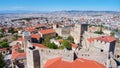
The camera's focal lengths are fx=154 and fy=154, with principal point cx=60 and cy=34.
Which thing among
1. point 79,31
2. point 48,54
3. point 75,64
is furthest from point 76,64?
point 79,31

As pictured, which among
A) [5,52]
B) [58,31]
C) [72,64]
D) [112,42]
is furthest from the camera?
[58,31]

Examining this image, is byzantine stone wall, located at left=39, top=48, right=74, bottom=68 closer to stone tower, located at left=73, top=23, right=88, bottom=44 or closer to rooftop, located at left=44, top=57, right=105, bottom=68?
rooftop, located at left=44, top=57, right=105, bottom=68

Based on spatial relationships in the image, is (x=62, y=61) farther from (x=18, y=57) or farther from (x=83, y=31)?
(x=83, y=31)

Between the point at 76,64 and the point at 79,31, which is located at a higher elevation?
the point at 79,31

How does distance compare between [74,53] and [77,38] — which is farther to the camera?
[77,38]

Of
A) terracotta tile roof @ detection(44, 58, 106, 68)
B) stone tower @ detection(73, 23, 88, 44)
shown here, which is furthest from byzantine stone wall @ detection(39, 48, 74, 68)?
stone tower @ detection(73, 23, 88, 44)

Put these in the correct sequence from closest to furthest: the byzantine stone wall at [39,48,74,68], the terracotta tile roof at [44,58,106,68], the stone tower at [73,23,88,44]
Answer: the terracotta tile roof at [44,58,106,68] → the byzantine stone wall at [39,48,74,68] → the stone tower at [73,23,88,44]

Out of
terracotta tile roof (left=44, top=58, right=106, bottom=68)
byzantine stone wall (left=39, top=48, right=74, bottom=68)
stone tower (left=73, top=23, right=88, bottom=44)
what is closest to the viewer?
terracotta tile roof (left=44, top=58, right=106, bottom=68)

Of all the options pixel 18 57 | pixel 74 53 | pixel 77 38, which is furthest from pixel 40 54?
pixel 77 38

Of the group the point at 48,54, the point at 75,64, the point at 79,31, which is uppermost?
the point at 79,31

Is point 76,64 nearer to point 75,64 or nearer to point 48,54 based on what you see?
point 75,64

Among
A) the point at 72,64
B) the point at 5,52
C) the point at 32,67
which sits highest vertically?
the point at 72,64
